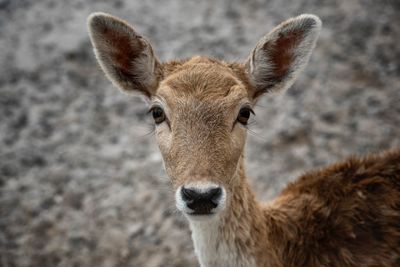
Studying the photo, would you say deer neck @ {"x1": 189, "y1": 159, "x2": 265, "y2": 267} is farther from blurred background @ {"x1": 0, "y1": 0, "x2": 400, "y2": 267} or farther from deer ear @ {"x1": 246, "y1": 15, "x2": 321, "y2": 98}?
blurred background @ {"x1": 0, "y1": 0, "x2": 400, "y2": 267}

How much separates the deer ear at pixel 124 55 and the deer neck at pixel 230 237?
1.19 meters

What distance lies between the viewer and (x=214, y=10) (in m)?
9.10

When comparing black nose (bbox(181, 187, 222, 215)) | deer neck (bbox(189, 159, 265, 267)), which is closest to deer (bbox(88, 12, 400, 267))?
deer neck (bbox(189, 159, 265, 267))

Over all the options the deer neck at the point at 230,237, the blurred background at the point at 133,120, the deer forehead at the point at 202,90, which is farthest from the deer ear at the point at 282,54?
the blurred background at the point at 133,120

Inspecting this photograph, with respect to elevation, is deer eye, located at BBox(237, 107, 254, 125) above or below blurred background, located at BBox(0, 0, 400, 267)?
above

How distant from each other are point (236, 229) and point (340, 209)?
1.06 metres

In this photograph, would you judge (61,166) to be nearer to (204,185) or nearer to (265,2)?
(204,185)

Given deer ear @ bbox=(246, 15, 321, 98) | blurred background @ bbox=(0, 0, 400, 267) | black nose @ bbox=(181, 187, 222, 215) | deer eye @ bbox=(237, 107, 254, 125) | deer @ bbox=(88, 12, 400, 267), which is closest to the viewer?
black nose @ bbox=(181, 187, 222, 215)

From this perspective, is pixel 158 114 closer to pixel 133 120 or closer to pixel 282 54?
pixel 282 54

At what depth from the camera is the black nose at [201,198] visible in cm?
327

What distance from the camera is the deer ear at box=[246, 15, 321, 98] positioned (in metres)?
4.07

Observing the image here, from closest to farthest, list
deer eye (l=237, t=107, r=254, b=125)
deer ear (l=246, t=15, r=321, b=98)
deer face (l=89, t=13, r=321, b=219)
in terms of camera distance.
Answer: deer face (l=89, t=13, r=321, b=219) → deer eye (l=237, t=107, r=254, b=125) → deer ear (l=246, t=15, r=321, b=98)

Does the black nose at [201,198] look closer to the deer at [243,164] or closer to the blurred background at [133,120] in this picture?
the deer at [243,164]

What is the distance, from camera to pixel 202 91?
3.80 metres
